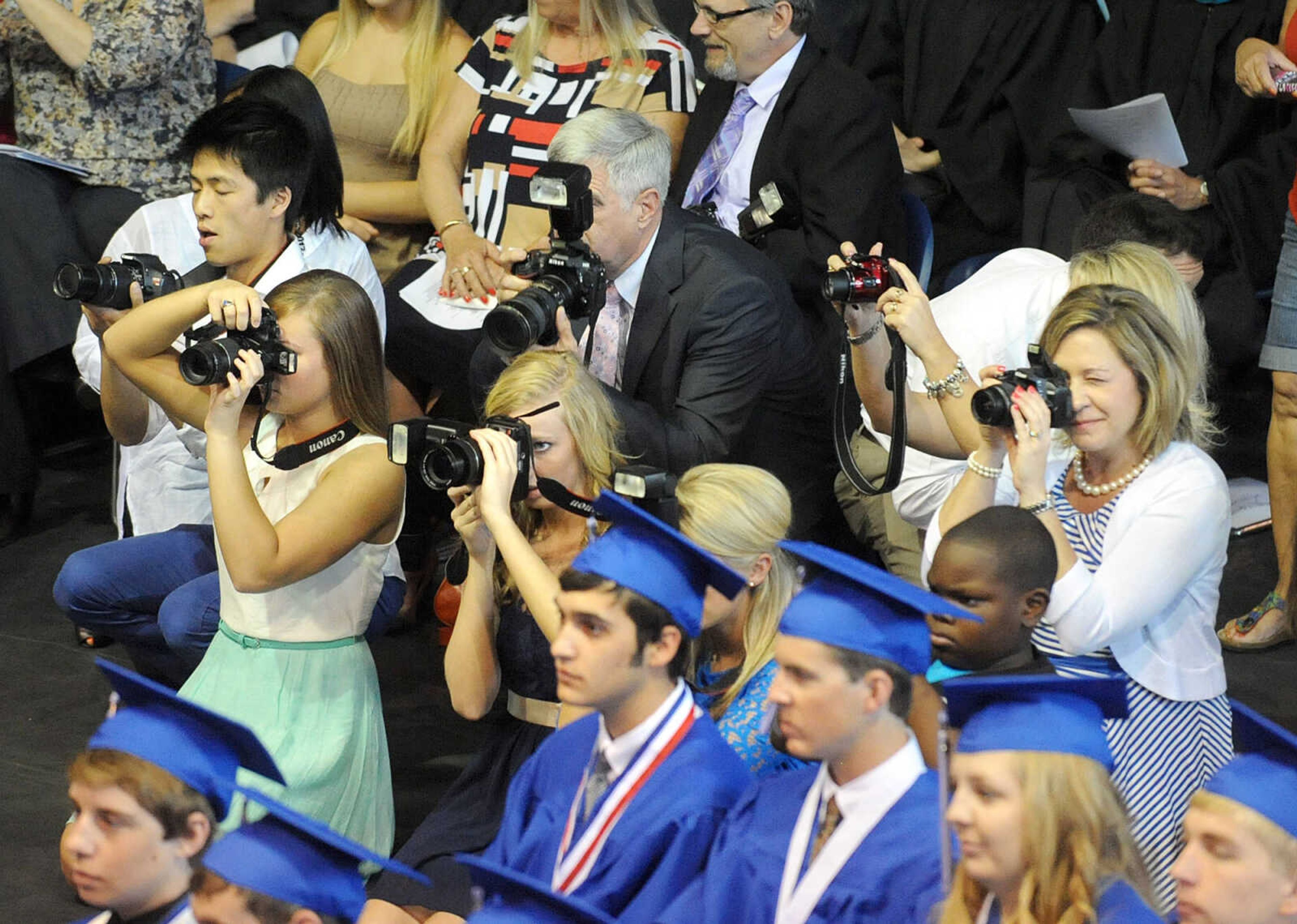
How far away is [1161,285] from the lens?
2.98 meters

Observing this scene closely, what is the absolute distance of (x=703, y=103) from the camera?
167 inches

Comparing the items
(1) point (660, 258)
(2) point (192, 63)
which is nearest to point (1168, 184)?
(1) point (660, 258)

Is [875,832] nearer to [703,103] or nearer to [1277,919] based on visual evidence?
[1277,919]


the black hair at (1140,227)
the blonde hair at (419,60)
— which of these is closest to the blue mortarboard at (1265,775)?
the black hair at (1140,227)

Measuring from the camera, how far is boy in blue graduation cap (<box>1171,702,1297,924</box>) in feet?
6.19

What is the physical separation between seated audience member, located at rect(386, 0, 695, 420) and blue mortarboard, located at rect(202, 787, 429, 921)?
231 centimetres

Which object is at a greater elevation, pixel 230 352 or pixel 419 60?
pixel 230 352

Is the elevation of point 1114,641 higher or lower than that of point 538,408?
lower

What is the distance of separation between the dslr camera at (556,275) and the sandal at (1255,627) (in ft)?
5.89

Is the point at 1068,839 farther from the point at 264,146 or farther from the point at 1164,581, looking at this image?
the point at 264,146

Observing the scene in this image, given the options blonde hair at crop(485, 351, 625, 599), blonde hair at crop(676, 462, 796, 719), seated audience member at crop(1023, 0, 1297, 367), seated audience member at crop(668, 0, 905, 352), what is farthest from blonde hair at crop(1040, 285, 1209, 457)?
seated audience member at crop(1023, 0, 1297, 367)

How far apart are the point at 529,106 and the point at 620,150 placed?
99 centimetres

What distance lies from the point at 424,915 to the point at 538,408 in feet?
2.81

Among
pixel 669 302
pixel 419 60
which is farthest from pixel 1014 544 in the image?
pixel 419 60
